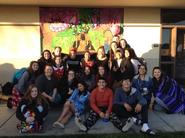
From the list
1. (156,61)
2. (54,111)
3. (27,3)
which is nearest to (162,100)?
(54,111)

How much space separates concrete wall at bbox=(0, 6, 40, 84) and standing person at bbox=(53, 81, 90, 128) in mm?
4762

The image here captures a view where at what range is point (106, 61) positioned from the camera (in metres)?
8.99

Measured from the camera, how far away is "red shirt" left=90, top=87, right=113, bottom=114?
293 inches

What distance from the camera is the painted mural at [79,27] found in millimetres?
12078

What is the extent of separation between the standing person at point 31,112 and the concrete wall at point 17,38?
5212 mm

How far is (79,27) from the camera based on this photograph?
480 inches

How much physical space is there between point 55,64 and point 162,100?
8.69ft

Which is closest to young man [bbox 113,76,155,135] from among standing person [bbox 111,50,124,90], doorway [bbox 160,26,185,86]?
standing person [bbox 111,50,124,90]

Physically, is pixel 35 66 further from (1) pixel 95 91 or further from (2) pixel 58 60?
(1) pixel 95 91

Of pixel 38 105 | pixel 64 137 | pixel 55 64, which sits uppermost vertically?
pixel 55 64

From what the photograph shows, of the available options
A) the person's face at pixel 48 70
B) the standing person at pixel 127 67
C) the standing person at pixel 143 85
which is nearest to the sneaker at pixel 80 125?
the person's face at pixel 48 70

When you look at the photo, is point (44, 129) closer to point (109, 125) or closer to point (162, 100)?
point (109, 125)

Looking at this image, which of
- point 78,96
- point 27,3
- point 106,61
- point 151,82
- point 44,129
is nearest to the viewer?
point 44,129

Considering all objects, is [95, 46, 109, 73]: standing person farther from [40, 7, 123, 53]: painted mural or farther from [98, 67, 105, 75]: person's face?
[40, 7, 123, 53]: painted mural
